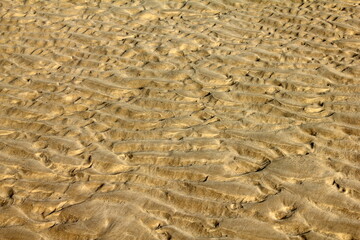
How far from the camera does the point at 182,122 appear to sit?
383cm

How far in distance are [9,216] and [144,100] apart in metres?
1.64

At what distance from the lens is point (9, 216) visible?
2.99 metres

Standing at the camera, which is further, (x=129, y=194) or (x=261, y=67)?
(x=261, y=67)

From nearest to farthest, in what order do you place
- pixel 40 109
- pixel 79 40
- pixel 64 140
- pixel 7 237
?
pixel 7 237
pixel 64 140
pixel 40 109
pixel 79 40

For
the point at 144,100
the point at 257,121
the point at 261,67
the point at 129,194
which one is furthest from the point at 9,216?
the point at 261,67

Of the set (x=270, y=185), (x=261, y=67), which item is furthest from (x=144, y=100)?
(x=270, y=185)

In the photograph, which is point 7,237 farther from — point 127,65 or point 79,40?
point 79,40

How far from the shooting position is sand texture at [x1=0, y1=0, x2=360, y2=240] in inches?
114

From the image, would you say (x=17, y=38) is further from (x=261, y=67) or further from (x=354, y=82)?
(x=354, y=82)

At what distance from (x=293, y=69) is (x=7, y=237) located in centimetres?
303

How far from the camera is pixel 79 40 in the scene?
5.38 metres

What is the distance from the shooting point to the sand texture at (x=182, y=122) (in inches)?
114

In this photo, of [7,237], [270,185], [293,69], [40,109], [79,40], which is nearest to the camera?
[7,237]

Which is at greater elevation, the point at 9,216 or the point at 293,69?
the point at 293,69
